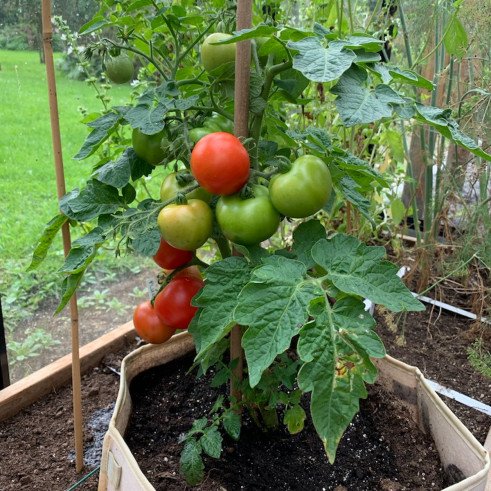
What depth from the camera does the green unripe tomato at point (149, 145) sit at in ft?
2.31

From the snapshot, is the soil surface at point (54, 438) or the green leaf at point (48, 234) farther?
the soil surface at point (54, 438)

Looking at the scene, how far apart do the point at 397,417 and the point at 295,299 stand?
0.52 metres

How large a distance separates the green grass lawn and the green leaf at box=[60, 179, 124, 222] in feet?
1.50

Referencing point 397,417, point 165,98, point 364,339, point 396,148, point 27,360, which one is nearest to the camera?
point 364,339

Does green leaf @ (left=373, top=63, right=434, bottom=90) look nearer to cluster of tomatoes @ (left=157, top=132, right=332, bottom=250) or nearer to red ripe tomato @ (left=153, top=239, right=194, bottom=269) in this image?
cluster of tomatoes @ (left=157, top=132, right=332, bottom=250)

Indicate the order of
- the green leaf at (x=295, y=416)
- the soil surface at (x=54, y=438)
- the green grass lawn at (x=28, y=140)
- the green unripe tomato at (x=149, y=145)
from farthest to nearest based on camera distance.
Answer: the green grass lawn at (x=28, y=140) < the soil surface at (x=54, y=438) < the green leaf at (x=295, y=416) < the green unripe tomato at (x=149, y=145)

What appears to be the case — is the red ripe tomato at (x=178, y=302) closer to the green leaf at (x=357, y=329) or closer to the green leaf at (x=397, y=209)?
the green leaf at (x=357, y=329)

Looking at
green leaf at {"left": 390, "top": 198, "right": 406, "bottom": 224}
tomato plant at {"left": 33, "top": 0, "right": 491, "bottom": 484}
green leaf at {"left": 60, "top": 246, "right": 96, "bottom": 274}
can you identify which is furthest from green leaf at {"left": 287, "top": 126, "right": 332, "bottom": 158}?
green leaf at {"left": 390, "top": 198, "right": 406, "bottom": 224}

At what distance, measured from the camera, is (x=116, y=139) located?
99 centimetres

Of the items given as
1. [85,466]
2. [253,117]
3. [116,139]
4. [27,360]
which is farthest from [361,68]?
[27,360]

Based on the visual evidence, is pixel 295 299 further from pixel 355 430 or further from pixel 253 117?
pixel 355 430

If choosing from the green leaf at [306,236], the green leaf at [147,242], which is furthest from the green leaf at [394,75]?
the green leaf at [147,242]

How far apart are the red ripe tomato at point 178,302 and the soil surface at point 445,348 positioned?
0.83 m

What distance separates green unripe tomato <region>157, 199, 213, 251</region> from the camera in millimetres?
630
